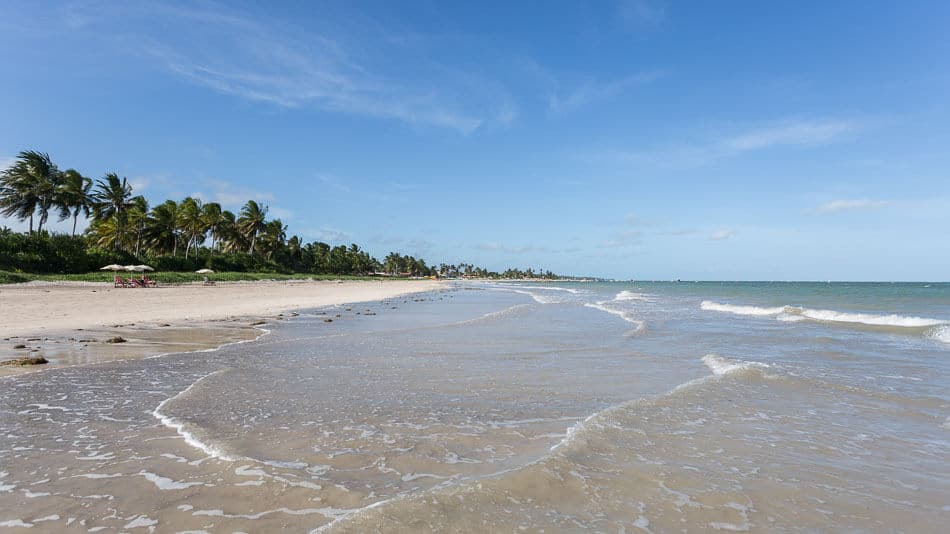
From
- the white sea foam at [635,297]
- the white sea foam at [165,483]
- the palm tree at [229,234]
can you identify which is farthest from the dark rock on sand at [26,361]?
the palm tree at [229,234]

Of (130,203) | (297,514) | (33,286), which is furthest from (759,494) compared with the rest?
(130,203)

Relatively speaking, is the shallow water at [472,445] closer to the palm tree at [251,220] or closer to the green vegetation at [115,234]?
the green vegetation at [115,234]

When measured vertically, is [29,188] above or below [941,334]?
above

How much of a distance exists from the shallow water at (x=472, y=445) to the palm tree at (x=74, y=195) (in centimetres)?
6066

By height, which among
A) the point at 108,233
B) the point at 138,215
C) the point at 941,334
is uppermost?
the point at 138,215

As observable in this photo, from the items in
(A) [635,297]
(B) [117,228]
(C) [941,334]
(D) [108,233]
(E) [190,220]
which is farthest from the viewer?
(E) [190,220]

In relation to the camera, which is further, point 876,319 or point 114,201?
point 114,201

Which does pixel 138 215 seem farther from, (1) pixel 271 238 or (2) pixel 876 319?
(2) pixel 876 319

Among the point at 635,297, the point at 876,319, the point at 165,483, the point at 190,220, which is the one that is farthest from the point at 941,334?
the point at 190,220

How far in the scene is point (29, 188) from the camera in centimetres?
5147

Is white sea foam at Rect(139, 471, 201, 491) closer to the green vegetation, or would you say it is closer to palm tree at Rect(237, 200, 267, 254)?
the green vegetation

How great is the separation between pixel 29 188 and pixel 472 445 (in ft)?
220

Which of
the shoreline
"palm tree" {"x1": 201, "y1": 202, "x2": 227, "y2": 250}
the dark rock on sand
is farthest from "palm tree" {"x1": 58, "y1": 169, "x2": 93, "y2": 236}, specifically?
the dark rock on sand

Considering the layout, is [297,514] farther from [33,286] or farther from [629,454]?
[33,286]
